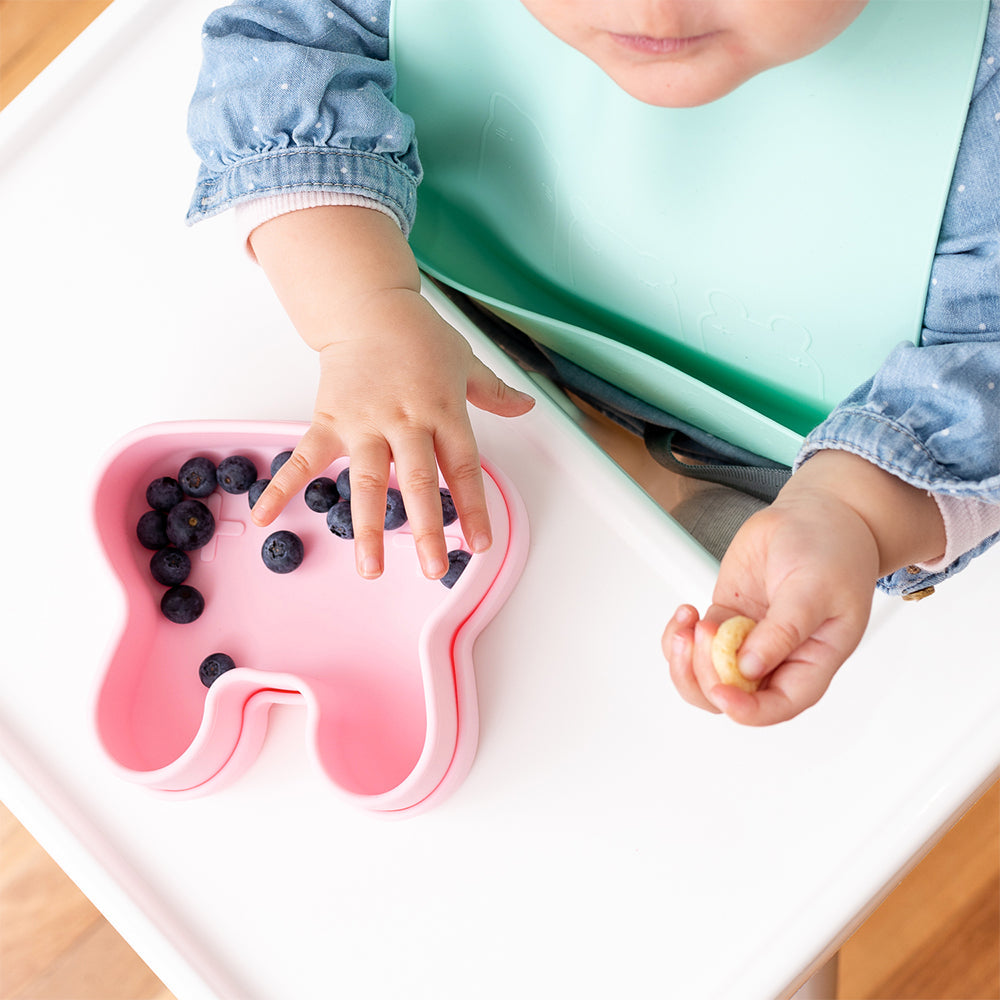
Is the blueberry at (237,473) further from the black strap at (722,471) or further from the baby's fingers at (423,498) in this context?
the black strap at (722,471)

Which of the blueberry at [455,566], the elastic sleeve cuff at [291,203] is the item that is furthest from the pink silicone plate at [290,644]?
the elastic sleeve cuff at [291,203]

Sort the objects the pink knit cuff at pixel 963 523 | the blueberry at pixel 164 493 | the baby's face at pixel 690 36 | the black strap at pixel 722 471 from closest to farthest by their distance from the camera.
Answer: the baby's face at pixel 690 36 < the pink knit cuff at pixel 963 523 < the blueberry at pixel 164 493 < the black strap at pixel 722 471

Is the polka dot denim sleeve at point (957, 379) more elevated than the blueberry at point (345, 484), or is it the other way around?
the polka dot denim sleeve at point (957, 379)

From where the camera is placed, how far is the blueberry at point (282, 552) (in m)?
0.56

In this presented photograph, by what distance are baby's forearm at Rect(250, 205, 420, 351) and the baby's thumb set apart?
71mm

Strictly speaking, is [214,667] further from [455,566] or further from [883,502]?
[883,502]

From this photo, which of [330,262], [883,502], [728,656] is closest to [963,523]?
[883,502]

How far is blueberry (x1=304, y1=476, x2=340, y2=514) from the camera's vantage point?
1.86 feet

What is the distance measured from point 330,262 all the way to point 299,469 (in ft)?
0.42

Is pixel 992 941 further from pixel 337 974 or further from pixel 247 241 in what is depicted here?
pixel 247 241

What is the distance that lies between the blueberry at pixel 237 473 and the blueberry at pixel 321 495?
0.03 meters

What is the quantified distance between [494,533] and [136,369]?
27 centimetres

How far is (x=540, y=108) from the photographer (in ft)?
1.88

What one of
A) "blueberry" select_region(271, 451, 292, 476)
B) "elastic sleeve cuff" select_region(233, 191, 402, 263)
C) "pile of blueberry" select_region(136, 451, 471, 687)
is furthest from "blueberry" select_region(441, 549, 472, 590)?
"elastic sleeve cuff" select_region(233, 191, 402, 263)
